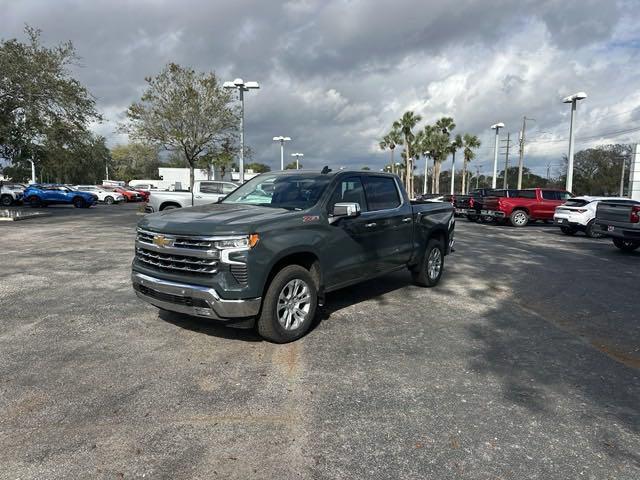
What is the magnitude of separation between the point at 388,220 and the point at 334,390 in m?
2.98

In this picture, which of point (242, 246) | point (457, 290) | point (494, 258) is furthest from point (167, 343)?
point (494, 258)

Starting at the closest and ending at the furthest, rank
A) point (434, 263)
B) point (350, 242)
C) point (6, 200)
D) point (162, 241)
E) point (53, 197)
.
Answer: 1. point (162, 241)
2. point (350, 242)
3. point (434, 263)
4. point (53, 197)
5. point (6, 200)

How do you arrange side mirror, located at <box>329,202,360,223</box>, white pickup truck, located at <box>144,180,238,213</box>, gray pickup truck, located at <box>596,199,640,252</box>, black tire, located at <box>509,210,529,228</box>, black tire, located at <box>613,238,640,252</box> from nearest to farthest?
1. side mirror, located at <box>329,202,360,223</box>
2. gray pickup truck, located at <box>596,199,640,252</box>
3. black tire, located at <box>613,238,640,252</box>
4. white pickup truck, located at <box>144,180,238,213</box>
5. black tire, located at <box>509,210,529,228</box>

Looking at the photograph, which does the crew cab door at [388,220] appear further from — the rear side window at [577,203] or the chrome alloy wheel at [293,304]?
the rear side window at [577,203]

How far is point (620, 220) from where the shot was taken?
1198cm

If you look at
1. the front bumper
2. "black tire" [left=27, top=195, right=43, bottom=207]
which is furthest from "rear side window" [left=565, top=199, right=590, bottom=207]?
"black tire" [left=27, top=195, right=43, bottom=207]

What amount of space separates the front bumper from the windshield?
1.36 m

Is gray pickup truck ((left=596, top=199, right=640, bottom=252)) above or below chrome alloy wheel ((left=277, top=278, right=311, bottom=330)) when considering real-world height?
above

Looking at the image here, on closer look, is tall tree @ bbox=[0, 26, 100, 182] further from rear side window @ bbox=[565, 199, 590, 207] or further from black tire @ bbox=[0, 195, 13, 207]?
rear side window @ bbox=[565, 199, 590, 207]

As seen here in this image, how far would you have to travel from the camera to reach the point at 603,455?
9.80 feet

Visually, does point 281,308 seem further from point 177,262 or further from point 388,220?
point 388,220

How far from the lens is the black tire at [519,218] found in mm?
21000

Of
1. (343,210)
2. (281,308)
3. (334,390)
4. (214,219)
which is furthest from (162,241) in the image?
(334,390)

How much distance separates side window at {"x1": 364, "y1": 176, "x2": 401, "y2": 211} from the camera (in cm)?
618
